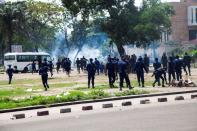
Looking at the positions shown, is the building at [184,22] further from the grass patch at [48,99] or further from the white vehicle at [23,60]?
the grass patch at [48,99]

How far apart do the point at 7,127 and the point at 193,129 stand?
196 inches

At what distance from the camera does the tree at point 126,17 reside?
4525 cm

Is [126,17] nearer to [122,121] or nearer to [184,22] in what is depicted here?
[122,121]

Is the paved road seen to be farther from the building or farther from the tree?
the building

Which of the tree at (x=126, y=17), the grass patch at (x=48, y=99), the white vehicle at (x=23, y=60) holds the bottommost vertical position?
the grass patch at (x=48, y=99)

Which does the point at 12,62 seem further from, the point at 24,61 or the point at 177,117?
the point at 177,117

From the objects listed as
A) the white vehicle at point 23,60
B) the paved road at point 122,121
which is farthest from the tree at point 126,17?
the paved road at point 122,121


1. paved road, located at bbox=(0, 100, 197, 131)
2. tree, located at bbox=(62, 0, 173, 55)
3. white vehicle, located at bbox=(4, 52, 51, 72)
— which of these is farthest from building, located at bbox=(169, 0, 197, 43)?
paved road, located at bbox=(0, 100, 197, 131)

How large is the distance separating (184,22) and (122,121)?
6948 centimetres

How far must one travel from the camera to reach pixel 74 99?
1894 cm

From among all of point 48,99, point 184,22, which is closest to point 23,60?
point 184,22

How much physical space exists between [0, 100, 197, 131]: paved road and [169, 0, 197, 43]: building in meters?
65.4

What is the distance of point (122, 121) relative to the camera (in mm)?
12312

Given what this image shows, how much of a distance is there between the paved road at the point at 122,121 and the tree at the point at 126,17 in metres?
30.1
